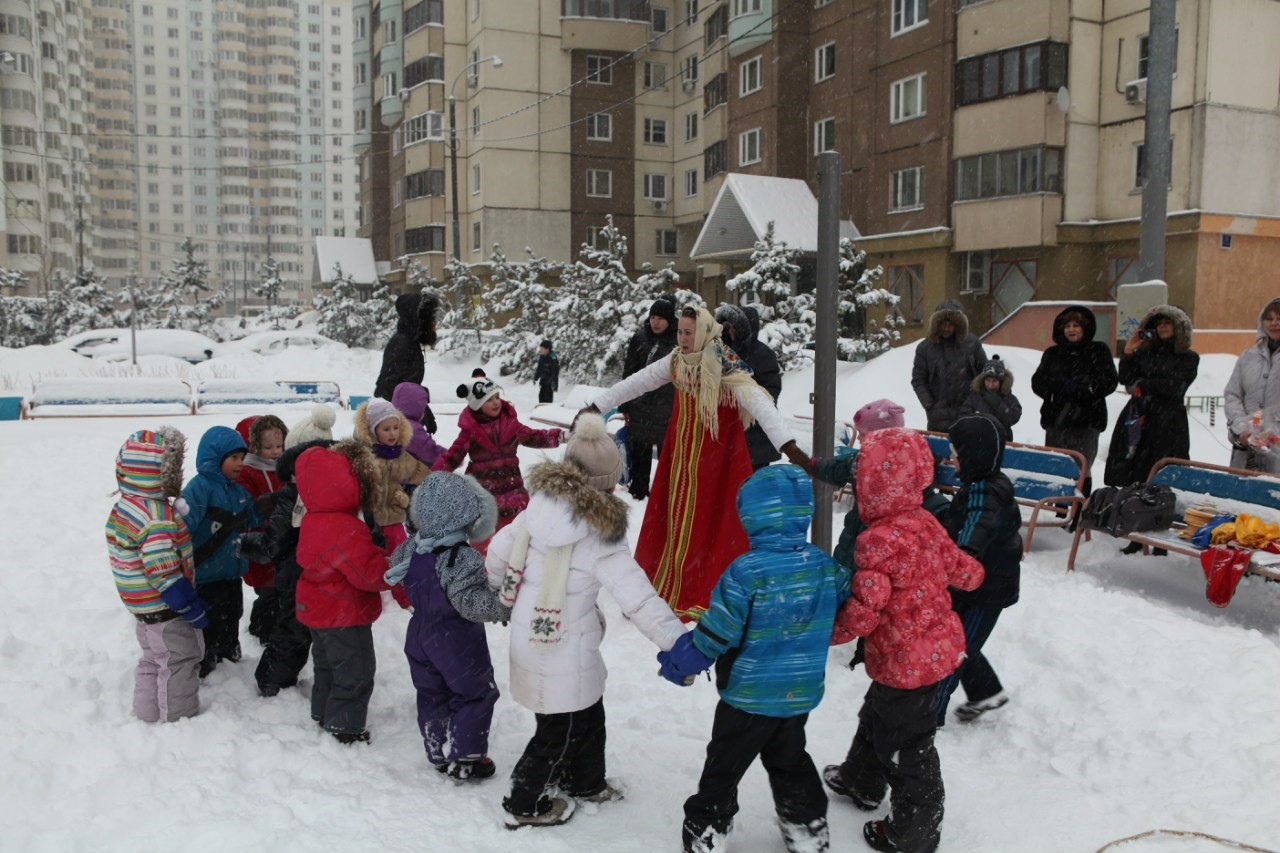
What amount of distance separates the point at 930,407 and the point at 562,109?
37832mm

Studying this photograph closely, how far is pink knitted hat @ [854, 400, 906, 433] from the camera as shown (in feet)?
17.2

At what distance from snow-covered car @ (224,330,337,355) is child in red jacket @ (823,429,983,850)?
3580 cm

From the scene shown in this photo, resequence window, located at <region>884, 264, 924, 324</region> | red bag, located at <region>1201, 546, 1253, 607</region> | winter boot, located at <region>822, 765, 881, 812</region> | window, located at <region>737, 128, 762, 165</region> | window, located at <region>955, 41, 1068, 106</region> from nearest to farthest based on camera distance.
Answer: winter boot, located at <region>822, 765, 881, 812</region>, red bag, located at <region>1201, 546, 1253, 607</region>, window, located at <region>955, 41, 1068, 106</region>, window, located at <region>884, 264, 924, 324</region>, window, located at <region>737, 128, 762, 165</region>

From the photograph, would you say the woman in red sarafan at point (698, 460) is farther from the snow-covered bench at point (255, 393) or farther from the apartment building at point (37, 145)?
the apartment building at point (37, 145)

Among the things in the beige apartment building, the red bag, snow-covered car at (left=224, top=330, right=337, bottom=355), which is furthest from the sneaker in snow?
snow-covered car at (left=224, top=330, right=337, bottom=355)

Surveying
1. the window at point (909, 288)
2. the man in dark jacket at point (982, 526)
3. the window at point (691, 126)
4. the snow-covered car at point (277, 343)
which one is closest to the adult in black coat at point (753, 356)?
the man in dark jacket at point (982, 526)

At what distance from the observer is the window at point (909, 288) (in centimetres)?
2820

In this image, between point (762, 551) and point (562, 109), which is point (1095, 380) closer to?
point (762, 551)

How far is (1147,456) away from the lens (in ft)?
24.1

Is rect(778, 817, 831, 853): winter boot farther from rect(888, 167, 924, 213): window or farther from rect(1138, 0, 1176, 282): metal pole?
rect(888, 167, 924, 213): window

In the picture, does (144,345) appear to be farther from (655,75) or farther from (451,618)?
(451,618)

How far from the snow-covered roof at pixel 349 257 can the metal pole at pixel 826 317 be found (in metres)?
47.8

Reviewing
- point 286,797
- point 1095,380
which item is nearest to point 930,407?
point 1095,380

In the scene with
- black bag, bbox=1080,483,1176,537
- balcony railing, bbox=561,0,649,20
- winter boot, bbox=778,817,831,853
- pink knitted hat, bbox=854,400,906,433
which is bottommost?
winter boot, bbox=778,817,831,853
